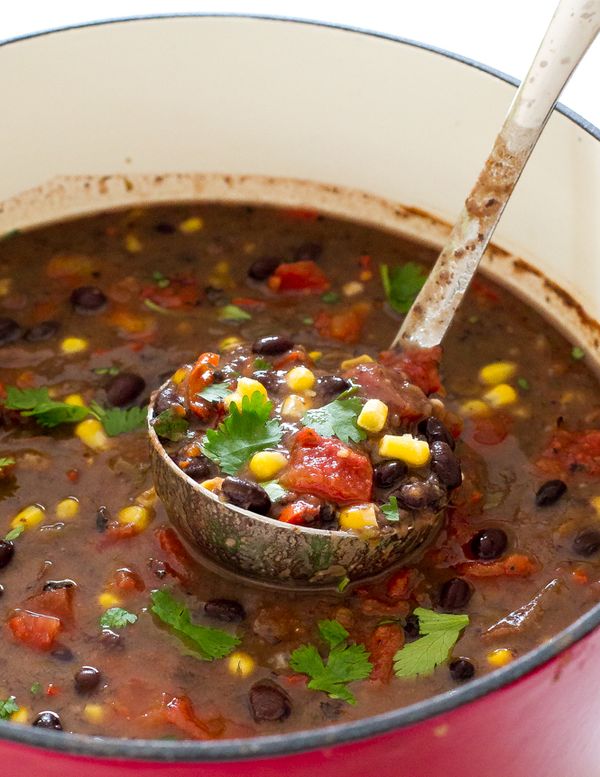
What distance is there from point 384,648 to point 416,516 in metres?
0.36

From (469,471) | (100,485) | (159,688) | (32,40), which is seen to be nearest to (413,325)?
(469,471)

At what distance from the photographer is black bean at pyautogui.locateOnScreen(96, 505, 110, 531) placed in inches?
138

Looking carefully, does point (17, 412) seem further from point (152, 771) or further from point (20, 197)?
point (152, 771)

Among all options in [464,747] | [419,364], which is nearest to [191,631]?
[464,747]

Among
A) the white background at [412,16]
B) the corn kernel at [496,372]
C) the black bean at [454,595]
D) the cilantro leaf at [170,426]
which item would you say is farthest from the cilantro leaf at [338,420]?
the white background at [412,16]

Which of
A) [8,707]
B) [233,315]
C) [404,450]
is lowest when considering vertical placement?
[8,707]

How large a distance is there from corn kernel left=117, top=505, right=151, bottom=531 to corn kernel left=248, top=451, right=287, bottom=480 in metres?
0.50

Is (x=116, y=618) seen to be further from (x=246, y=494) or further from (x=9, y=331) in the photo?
(x=9, y=331)

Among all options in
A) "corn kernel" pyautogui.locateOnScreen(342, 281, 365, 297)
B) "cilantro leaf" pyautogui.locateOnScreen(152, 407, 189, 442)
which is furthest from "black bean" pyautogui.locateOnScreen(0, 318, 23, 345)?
"corn kernel" pyautogui.locateOnScreen(342, 281, 365, 297)

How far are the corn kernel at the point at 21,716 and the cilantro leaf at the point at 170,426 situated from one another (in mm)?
814

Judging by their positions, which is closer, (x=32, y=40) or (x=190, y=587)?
(x=190, y=587)

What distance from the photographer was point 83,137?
457cm

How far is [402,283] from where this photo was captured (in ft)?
14.1

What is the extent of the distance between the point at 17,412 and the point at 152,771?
178 centimetres
